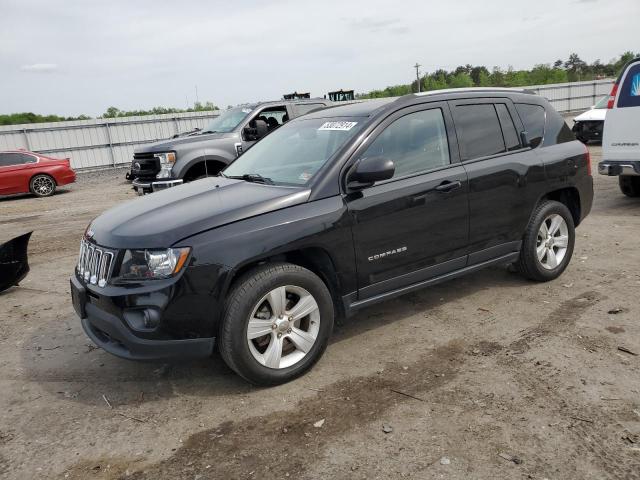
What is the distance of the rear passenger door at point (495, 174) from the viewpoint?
4461 millimetres

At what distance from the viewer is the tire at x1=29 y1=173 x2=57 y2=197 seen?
1566 cm

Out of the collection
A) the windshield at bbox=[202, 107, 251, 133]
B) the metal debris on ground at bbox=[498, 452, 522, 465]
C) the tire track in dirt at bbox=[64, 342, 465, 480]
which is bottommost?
the metal debris on ground at bbox=[498, 452, 522, 465]

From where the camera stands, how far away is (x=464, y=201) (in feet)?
14.3

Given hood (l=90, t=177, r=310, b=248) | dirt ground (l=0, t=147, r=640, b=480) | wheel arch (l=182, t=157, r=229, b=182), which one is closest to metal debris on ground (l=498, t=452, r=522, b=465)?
dirt ground (l=0, t=147, r=640, b=480)

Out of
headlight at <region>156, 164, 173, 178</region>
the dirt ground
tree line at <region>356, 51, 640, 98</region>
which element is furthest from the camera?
tree line at <region>356, 51, 640, 98</region>

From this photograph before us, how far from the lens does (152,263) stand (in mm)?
3285

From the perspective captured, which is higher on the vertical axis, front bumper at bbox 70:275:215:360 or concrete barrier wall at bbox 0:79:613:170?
concrete barrier wall at bbox 0:79:613:170

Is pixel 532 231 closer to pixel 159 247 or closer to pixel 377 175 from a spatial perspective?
pixel 377 175

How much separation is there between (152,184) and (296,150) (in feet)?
18.9

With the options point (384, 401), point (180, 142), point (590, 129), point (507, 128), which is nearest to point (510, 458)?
point (384, 401)

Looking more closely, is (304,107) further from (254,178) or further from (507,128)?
(254,178)

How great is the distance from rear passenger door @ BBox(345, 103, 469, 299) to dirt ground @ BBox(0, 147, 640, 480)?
577 mm

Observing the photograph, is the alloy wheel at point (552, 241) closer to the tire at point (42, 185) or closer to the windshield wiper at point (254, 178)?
the windshield wiper at point (254, 178)

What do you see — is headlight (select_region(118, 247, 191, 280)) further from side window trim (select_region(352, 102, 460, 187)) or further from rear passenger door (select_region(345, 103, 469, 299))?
side window trim (select_region(352, 102, 460, 187))
